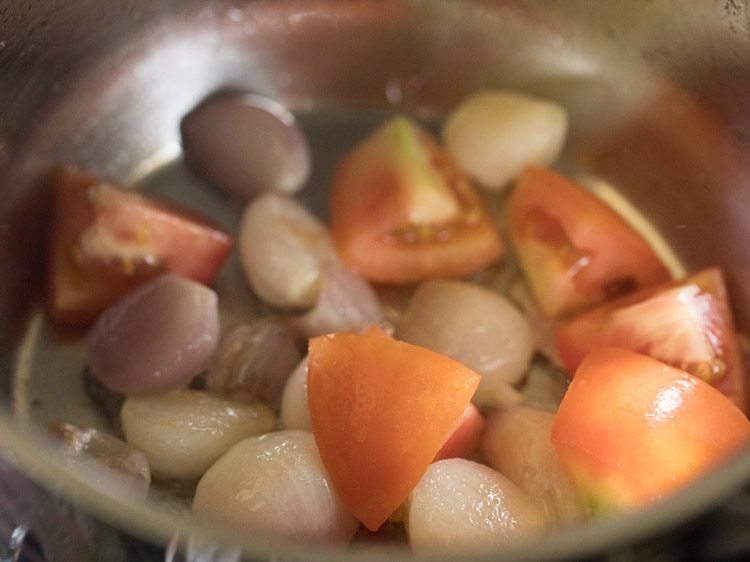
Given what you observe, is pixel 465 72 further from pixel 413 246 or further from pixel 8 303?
pixel 8 303

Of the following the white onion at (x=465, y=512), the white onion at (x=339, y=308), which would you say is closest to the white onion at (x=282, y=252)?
the white onion at (x=339, y=308)

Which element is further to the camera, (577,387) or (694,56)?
(694,56)

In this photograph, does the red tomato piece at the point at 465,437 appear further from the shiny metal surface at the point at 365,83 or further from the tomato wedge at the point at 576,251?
the shiny metal surface at the point at 365,83

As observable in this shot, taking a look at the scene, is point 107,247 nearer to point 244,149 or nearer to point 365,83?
point 244,149

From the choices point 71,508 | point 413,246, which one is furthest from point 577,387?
point 71,508

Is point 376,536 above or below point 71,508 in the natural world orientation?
below

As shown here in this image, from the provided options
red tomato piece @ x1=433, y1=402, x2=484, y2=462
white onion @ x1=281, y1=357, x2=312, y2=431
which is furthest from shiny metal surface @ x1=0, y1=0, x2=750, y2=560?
red tomato piece @ x1=433, y1=402, x2=484, y2=462
